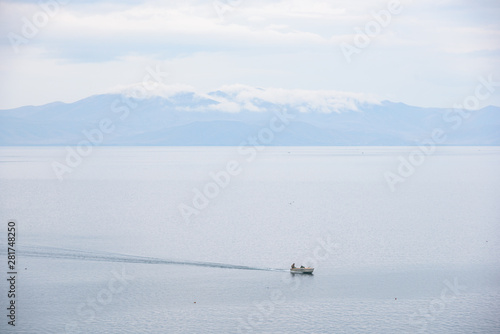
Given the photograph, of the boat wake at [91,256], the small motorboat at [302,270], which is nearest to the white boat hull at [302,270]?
the small motorboat at [302,270]

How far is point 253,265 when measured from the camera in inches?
2709

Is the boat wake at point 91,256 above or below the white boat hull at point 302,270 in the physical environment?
below

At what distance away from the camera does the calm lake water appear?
172 ft

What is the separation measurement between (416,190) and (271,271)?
307 feet

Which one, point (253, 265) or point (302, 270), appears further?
point (253, 265)

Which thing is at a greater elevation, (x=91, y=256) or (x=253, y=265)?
(x=253, y=265)

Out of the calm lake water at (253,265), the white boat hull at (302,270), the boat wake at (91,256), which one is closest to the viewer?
the calm lake water at (253,265)

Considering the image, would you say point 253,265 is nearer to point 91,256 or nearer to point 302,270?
point 302,270

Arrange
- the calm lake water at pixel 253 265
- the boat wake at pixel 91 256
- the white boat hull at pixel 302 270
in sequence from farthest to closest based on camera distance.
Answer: the boat wake at pixel 91 256, the white boat hull at pixel 302 270, the calm lake water at pixel 253 265

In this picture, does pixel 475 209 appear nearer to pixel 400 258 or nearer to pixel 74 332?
pixel 400 258

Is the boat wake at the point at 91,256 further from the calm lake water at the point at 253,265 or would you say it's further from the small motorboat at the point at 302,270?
the small motorboat at the point at 302,270

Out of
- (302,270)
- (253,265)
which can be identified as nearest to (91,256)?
(253,265)

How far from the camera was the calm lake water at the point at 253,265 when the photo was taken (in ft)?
172

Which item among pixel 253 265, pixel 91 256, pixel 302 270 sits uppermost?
pixel 253 265
